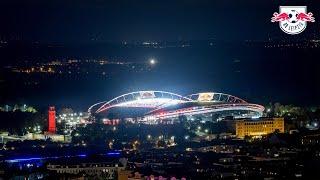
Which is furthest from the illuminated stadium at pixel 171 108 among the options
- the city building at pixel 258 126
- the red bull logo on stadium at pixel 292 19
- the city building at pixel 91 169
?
the city building at pixel 91 169

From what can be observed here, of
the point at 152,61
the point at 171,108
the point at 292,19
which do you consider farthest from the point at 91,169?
the point at 152,61

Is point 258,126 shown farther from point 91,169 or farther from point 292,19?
point 91,169

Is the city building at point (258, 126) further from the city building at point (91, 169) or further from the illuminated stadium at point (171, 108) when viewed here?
the city building at point (91, 169)

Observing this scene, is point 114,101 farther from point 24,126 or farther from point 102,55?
point 102,55

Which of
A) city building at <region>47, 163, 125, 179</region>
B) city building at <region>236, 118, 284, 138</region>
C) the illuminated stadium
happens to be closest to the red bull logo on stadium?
city building at <region>47, 163, 125, 179</region>

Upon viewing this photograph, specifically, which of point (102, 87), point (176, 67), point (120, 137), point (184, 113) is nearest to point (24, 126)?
point (120, 137)

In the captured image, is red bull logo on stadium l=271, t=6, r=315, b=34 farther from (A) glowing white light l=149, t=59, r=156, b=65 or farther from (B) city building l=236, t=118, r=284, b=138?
(A) glowing white light l=149, t=59, r=156, b=65
